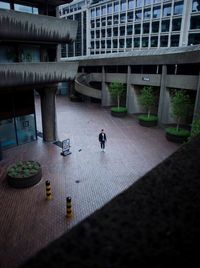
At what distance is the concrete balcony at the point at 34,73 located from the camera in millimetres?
13366

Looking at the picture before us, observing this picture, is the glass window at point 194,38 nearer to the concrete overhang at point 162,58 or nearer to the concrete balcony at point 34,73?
the concrete overhang at point 162,58

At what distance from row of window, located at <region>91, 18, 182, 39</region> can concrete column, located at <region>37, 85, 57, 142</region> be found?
1623 inches

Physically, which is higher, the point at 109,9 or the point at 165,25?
the point at 109,9

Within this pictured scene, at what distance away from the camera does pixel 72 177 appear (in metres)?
13.9

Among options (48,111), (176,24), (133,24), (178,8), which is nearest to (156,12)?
(178,8)

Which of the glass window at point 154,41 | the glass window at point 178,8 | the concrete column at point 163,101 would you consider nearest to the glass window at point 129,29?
the glass window at point 154,41

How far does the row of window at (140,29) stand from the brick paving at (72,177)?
34.5 m

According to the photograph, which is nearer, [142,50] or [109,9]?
[142,50]

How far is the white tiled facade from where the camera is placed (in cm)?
4594

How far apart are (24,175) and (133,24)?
180 feet

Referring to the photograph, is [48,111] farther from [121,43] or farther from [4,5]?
[121,43]

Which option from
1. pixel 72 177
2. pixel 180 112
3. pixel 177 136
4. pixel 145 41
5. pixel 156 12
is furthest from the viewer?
pixel 145 41

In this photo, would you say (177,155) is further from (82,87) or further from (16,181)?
(82,87)

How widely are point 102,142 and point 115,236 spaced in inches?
593
